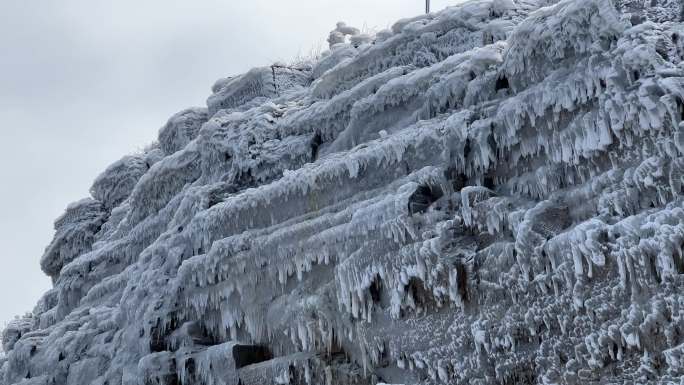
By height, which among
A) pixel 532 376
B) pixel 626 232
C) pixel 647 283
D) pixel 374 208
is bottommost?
pixel 532 376

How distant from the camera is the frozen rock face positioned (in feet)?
30.2

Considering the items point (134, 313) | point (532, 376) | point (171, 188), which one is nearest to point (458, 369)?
point (532, 376)

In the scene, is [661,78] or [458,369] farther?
[458,369]

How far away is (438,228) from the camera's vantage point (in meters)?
11.1

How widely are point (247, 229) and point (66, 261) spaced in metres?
11.4

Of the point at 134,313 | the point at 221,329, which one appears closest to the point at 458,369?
the point at 221,329

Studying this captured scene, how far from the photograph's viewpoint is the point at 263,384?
42.1ft

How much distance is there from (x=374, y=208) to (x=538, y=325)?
128 inches

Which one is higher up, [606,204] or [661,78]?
[661,78]

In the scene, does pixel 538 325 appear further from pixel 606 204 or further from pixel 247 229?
pixel 247 229

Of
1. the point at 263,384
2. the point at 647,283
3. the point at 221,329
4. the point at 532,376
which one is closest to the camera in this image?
the point at 647,283

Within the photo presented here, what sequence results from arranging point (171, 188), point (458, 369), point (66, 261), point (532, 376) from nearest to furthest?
point (532, 376), point (458, 369), point (171, 188), point (66, 261)

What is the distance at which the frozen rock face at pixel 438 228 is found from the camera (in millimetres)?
9211

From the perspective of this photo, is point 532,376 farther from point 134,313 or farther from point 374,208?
point 134,313
